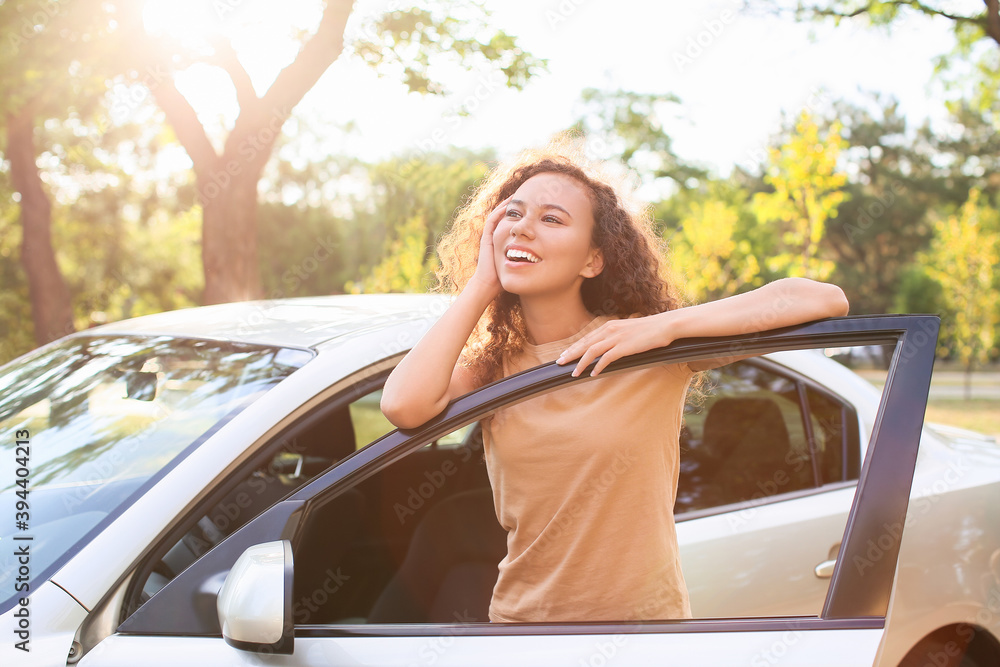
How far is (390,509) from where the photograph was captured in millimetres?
2689

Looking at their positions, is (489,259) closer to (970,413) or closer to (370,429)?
(370,429)

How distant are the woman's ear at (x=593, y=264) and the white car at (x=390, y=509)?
0.42 metres

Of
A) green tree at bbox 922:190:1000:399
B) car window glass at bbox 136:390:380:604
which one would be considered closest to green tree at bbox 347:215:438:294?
car window glass at bbox 136:390:380:604

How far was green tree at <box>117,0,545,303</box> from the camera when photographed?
Result: 6.17 m

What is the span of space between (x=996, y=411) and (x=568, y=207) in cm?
1481

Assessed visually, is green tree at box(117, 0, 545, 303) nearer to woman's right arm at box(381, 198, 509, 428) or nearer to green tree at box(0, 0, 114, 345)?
green tree at box(0, 0, 114, 345)

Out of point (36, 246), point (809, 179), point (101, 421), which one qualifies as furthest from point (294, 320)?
point (36, 246)

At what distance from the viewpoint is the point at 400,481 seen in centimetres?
277

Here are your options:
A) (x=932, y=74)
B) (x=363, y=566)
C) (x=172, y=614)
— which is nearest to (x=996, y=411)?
(x=932, y=74)

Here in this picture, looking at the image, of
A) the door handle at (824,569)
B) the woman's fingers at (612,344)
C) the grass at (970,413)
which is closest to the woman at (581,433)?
the woman's fingers at (612,344)

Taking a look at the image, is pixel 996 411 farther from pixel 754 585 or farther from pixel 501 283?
pixel 501 283

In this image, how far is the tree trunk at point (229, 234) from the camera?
258 inches

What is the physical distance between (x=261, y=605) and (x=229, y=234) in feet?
19.3

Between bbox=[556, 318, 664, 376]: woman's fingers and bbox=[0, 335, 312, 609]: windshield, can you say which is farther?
bbox=[0, 335, 312, 609]: windshield
